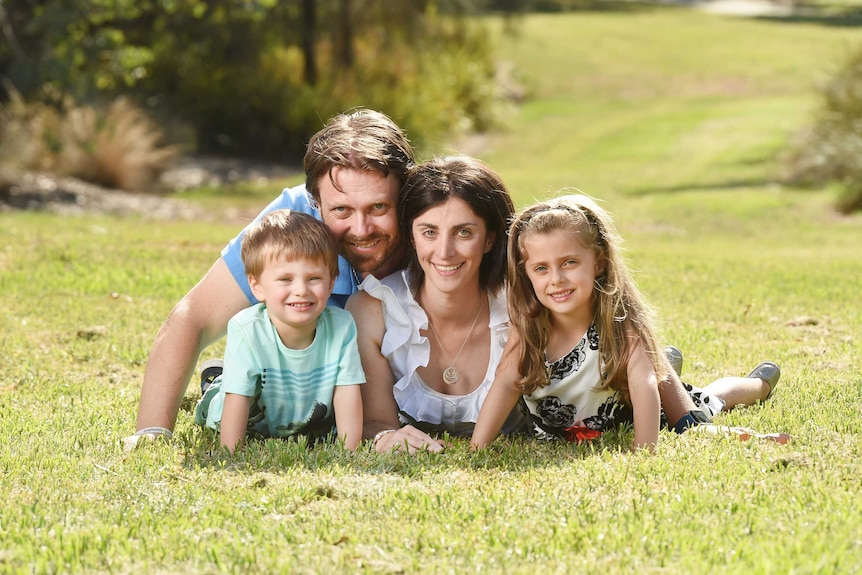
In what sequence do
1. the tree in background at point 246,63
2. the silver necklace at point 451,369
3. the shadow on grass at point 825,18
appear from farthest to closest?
1. the shadow on grass at point 825,18
2. the tree in background at point 246,63
3. the silver necklace at point 451,369

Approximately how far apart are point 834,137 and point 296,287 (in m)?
15.7

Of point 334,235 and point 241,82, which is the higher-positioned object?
point 241,82

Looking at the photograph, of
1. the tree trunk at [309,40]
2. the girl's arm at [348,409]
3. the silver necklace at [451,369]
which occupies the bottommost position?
the girl's arm at [348,409]

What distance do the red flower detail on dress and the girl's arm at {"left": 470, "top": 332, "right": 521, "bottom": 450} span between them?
36cm

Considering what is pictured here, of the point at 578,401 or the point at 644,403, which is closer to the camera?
the point at 644,403

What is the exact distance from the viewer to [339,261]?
5020 millimetres

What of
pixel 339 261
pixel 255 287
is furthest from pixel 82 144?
pixel 255 287

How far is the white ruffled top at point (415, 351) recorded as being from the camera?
187 inches

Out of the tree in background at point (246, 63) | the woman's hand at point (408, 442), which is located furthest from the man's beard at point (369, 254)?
the tree in background at point (246, 63)

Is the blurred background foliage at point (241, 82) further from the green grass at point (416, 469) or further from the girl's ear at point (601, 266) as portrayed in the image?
the girl's ear at point (601, 266)

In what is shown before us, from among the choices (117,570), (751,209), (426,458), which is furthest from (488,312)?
(751,209)

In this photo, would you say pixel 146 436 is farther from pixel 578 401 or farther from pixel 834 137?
pixel 834 137

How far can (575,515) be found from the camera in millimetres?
3670

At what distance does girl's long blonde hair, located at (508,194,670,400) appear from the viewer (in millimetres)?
4441
